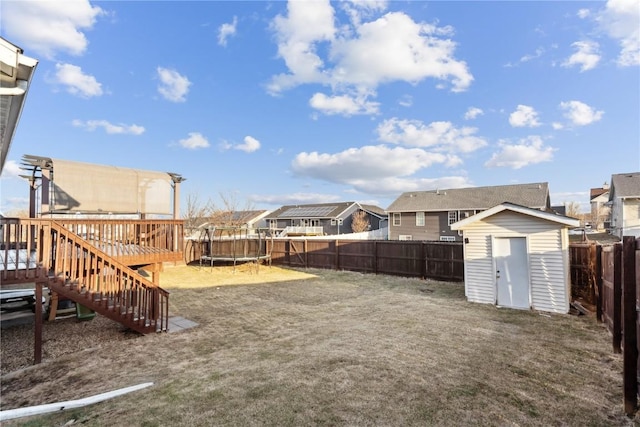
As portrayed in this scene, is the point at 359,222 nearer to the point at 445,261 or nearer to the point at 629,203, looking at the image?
the point at 629,203

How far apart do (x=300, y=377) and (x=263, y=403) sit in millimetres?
694

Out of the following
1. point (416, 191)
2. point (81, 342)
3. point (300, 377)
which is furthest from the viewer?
point (416, 191)

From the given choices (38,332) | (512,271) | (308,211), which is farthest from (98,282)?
(308,211)

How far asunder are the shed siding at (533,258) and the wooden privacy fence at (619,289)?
66cm

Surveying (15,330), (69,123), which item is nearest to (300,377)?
(15,330)

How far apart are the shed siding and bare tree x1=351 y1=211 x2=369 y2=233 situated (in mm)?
26568

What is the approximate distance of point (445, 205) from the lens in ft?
82.7

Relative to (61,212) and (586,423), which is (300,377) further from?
(61,212)

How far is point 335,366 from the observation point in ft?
13.3

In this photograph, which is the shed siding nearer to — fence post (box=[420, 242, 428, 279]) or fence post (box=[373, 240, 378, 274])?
fence post (box=[420, 242, 428, 279])

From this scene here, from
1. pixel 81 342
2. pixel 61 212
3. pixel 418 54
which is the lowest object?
pixel 81 342

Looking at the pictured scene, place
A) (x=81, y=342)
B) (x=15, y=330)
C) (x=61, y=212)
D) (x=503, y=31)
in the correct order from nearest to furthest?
(x=81, y=342) → (x=15, y=330) → (x=61, y=212) → (x=503, y=31)

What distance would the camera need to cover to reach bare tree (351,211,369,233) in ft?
115

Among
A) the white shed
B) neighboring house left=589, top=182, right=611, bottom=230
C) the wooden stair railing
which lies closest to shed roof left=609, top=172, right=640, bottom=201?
neighboring house left=589, top=182, right=611, bottom=230
